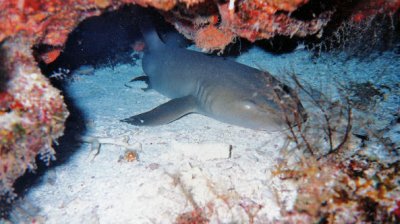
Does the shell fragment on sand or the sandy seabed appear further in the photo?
the shell fragment on sand

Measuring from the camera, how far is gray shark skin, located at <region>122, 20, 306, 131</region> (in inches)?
139

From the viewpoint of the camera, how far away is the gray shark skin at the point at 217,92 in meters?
3.54

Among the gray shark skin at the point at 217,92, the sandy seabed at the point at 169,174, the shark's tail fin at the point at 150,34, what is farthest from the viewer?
the shark's tail fin at the point at 150,34

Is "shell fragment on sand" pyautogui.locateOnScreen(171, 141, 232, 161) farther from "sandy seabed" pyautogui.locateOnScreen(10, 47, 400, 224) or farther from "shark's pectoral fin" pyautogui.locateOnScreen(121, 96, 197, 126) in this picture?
"shark's pectoral fin" pyautogui.locateOnScreen(121, 96, 197, 126)

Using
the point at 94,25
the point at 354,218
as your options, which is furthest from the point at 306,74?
the point at 94,25

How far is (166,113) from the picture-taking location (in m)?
4.28

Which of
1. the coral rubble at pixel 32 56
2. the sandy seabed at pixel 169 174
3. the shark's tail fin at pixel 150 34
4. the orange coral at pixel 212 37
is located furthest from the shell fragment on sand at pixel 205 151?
the shark's tail fin at pixel 150 34

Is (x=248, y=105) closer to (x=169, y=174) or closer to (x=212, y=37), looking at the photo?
(x=212, y=37)

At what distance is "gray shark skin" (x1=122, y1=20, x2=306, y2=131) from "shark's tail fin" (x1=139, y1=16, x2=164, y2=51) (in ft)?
0.09

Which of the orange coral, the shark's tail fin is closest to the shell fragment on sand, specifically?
the orange coral

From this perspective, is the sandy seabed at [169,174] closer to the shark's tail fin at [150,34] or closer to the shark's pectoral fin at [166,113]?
the shark's pectoral fin at [166,113]

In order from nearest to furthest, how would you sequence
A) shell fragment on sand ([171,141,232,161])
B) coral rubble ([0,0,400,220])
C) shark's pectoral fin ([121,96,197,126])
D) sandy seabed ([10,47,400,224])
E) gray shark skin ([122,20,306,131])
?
coral rubble ([0,0,400,220]), sandy seabed ([10,47,400,224]), shell fragment on sand ([171,141,232,161]), gray shark skin ([122,20,306,131]), shark's pectoral fin ([121,96,197,126])

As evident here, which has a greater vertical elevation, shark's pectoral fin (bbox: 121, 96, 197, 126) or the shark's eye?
the shark's eye

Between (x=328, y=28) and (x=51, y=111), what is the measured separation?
463 centimetres
